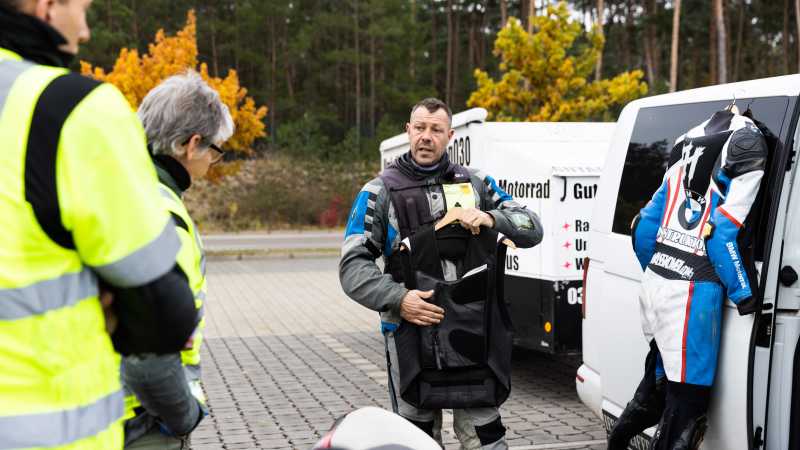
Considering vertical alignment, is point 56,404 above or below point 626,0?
below

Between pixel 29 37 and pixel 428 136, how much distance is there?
246 centimetres

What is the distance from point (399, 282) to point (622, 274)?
4.44 feet

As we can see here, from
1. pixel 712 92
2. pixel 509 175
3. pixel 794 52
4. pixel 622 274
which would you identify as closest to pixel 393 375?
pixel 622 274

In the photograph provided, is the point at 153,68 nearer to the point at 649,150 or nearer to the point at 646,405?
the point at 649,150

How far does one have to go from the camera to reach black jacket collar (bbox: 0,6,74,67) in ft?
5.17

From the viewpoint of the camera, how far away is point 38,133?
1.48 m

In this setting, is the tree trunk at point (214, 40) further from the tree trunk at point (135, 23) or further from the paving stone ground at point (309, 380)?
the paving stone ground at point (309, 380)

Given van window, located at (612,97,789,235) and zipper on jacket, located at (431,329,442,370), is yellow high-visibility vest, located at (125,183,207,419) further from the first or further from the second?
van window, located at (612,97,789,235)

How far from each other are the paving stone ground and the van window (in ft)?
5.39

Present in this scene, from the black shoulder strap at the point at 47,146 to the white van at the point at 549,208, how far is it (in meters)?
5.38

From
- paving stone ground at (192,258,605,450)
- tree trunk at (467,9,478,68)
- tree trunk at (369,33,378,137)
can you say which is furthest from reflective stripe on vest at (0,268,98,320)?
tree trunk at (467,9,478,68)

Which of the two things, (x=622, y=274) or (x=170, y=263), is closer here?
(x=170, y=263)

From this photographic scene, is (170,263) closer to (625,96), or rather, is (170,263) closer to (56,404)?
(56,404)

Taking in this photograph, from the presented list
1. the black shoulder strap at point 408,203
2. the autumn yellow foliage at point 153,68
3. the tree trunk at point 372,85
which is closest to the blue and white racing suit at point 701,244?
the black shoulder strap at point 408,203
